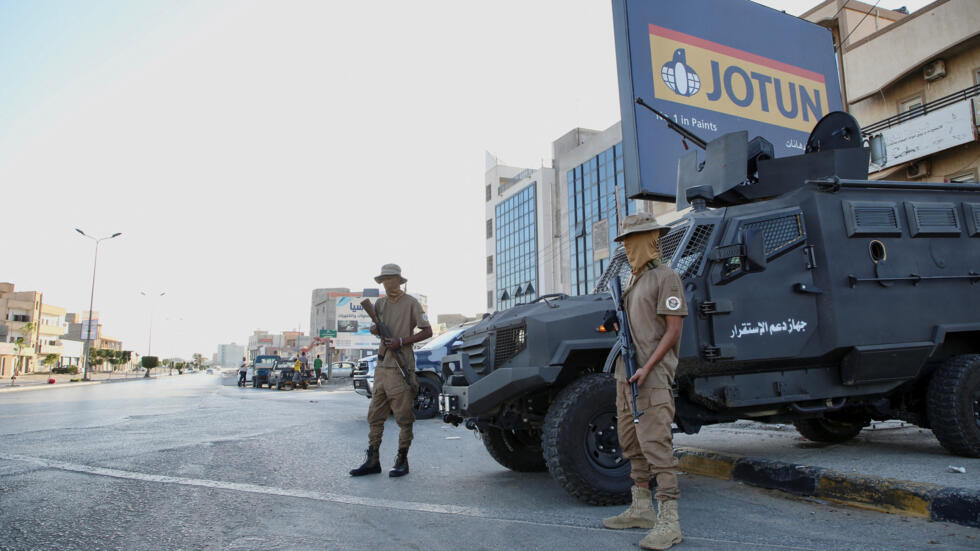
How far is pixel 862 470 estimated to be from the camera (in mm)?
4336

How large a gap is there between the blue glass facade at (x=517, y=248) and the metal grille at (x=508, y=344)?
132 feet

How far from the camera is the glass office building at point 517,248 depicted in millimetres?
47094

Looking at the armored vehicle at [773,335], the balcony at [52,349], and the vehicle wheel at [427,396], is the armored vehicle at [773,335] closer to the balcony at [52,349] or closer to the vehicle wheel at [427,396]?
the vehicle wheel at [427,396]

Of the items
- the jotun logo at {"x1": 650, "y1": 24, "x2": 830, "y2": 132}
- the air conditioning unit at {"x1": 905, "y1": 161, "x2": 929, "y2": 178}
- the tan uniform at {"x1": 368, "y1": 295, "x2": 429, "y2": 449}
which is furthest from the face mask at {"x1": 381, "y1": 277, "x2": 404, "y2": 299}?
the air conditioning unit at {"x1": 905, "y1": 161, "x2": 929, "y2": 178}

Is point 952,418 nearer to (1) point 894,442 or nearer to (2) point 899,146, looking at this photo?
(1) point 894,442

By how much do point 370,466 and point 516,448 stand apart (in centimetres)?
125

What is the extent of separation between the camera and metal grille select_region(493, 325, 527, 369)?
438cm

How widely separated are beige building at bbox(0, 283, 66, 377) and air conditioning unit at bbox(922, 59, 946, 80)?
252ft

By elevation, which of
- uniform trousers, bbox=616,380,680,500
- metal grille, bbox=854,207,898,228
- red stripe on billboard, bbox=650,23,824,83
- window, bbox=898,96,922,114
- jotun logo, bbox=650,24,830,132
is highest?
window, bbox=898,96,922,114

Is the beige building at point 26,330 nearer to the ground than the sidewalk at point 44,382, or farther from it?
farther from it

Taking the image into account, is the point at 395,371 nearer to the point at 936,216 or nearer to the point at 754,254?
the point at 754,254

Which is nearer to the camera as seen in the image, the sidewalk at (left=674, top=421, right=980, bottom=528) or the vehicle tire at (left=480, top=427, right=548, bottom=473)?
the sidewalk at (left=674, top=421, right=980, bottom=528)

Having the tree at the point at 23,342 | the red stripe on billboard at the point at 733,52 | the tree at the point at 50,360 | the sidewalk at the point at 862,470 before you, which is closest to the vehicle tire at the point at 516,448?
the sidewalk at the point at 862,470

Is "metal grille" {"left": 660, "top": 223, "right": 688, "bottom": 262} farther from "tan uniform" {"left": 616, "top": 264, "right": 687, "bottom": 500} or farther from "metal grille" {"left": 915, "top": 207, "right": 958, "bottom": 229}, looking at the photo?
"metal grille" {"left": 915, "top": 207, "right": 958, "bottom": 229}
